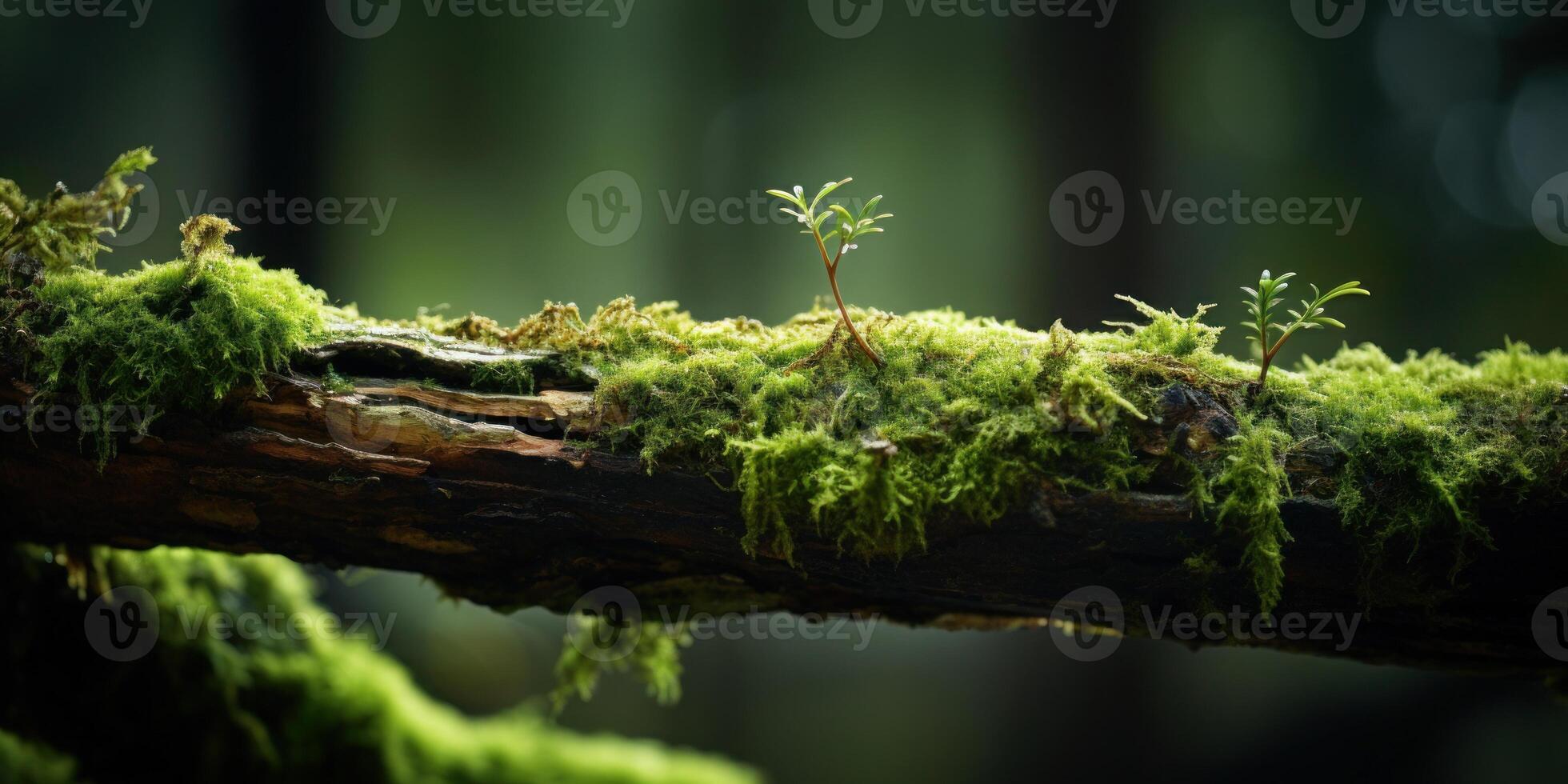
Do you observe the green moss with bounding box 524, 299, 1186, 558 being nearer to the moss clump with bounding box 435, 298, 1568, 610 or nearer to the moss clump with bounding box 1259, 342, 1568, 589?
the moss clump with bounding box 435, 298, 1568, 610

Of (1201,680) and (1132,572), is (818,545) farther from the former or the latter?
(1201,680)

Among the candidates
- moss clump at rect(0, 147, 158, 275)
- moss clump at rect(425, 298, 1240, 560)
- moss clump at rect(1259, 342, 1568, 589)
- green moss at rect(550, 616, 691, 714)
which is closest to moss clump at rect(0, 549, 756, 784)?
green moss at rect(550, 616, 691, 714)

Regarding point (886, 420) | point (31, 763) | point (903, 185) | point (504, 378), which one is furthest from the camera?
point (903, 185)

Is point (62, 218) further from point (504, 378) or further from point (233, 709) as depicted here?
point (233, 709)

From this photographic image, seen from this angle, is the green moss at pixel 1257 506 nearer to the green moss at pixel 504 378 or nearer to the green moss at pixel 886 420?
the green moss at pixel 886 420

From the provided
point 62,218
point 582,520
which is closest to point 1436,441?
point 582,520

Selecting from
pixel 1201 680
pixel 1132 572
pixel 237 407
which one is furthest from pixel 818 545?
pixel 1201 680
